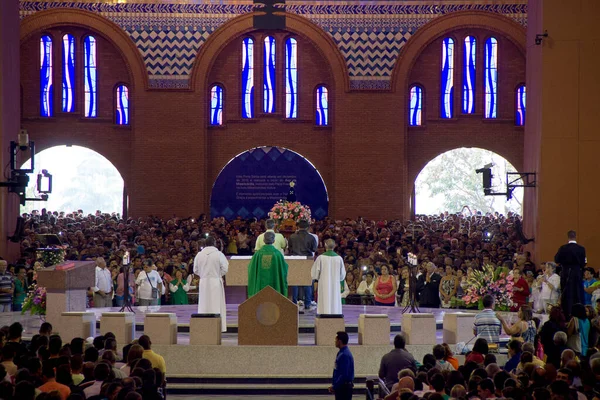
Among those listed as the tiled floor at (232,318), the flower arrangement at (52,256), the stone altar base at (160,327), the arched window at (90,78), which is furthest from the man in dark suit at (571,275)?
the arched window at (90,78)

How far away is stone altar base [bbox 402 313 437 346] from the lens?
16.6 metres

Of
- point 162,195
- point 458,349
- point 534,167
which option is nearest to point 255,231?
point 162,195

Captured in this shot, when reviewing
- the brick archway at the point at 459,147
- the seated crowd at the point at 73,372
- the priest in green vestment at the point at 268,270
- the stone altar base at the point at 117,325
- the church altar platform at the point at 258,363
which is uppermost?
the brick archway at the point at 459,147

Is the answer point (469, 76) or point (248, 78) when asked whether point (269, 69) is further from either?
point (469, 76)

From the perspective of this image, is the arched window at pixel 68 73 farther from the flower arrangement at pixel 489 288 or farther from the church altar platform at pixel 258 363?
the church altar platform at pixel 258 363

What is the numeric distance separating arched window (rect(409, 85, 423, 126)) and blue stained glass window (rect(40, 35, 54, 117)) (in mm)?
12343

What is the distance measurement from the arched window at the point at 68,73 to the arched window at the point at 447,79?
12.7m

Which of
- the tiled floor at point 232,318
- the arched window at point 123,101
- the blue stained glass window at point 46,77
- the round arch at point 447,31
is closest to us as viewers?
the tiled floor at point 232,318

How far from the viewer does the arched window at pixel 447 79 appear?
3544cm

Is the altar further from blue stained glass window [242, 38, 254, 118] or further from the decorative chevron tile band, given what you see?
blue stained glass window [242, 38, 254, 118]

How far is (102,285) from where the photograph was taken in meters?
21.2

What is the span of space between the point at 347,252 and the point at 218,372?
10.7 m

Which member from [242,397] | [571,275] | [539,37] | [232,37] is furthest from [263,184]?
[242,397]

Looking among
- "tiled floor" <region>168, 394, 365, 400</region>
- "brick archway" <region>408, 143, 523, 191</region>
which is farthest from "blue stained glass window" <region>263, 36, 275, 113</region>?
"tiled floor" <region>168, 394, 365, 400</region>
